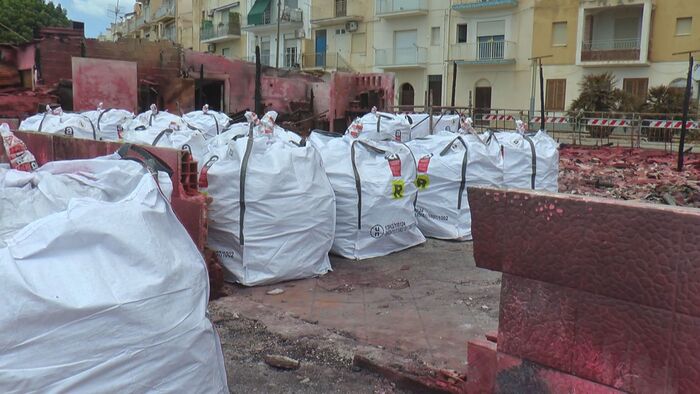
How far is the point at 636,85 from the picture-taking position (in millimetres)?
26297

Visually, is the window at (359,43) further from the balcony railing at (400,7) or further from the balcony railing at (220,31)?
the balcony railing at (220,31)

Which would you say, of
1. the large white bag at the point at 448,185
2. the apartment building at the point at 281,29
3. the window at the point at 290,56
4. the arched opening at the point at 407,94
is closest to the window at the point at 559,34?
the arched opening at the point at 407,94

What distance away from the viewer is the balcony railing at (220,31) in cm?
4222

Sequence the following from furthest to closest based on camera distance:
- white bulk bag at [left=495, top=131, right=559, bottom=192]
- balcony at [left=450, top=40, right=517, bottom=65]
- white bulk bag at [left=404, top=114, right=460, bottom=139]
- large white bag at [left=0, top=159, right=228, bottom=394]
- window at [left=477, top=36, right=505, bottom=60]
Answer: window at [left=477, top=36, right=505, bottom=60] < balcony at [left=450, top=40, right=517, bottom=65] < white bulk bag at [left=404, top=114, right=460, bottom=139] < white bulk bag at [left=495, top=131, right=559, bottom=192] < large white bag at [left=0, top=159, right=228, bottom=394]

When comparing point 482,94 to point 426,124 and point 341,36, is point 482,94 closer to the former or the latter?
point 341,36

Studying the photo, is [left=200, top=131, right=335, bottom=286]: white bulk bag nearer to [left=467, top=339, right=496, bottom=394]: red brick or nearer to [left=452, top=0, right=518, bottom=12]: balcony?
[left=467, top=339, right=496, bottom=394]: red brick

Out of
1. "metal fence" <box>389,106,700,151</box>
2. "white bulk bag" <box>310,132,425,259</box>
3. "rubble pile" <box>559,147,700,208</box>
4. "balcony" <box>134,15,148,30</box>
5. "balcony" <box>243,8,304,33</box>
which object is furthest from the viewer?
"balcony" <box>134,15,148,30</box>

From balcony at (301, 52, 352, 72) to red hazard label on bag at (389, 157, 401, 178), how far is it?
29.0m

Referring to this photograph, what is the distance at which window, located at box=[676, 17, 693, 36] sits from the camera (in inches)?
976

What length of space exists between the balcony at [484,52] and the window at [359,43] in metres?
5.64

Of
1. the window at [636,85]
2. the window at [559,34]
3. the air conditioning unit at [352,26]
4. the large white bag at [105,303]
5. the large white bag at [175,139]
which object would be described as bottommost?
the large white bag at [105,303]

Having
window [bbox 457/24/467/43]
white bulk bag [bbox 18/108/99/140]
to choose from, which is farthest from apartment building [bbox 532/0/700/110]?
white bulk bag [bbox 18/108/99/140]

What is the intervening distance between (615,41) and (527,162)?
76.8 ft

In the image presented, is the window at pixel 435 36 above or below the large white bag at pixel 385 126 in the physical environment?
above
